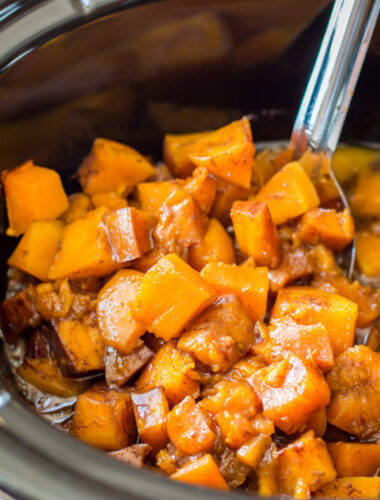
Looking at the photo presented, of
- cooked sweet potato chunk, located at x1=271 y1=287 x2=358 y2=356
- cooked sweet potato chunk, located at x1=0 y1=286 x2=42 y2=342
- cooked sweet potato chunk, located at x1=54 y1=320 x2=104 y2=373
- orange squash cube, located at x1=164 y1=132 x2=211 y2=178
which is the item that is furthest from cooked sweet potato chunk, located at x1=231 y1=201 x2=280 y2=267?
cooked sweet potato chunk, located at x1=0 y1=286 x2=42 y2=342

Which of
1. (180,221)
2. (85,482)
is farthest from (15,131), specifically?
(85,482)

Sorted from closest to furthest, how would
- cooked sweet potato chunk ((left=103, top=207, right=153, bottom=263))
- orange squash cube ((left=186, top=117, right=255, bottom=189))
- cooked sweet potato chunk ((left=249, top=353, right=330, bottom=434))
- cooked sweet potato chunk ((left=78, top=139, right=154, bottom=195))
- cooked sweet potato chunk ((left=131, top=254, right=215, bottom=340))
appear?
1. cooked sweet potato chunk ((left=249, top=353, right=330, bottom=434))
2. cooked sweet potato chunk ((left=131, top=254, right=215, bottom=340))
3. cooked sweet potato chunk ((left=103, top=207, right=153, bottom=263))
4. orange squash cube ((left=186, top=117, right=255, bottom=189))
5. cooked sweet potato chunk ((left=78, top=139, right=154, bottom=195))

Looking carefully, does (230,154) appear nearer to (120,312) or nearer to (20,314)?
(120,312)

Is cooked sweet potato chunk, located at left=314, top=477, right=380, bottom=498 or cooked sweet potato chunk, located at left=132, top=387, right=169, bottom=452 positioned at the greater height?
cooked sweet potato chunk, located at left=132, top=387, right=169, bottom=452

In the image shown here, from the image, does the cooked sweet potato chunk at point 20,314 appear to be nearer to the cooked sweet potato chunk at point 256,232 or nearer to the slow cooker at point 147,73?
the slow cooker at point 147,73

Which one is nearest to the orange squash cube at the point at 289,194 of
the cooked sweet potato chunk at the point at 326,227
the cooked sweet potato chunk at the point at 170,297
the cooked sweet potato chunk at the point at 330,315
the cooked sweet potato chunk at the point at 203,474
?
the cooked sweet potato chunk at the point at 326,227

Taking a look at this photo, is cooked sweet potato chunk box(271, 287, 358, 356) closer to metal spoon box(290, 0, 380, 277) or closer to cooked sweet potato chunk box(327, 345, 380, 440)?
cooked sweet potato chunk box(327, 345, 380, 440)

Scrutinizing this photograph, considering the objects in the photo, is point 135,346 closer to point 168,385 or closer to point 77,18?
point 168,385

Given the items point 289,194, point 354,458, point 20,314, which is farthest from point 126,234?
point 354,458
